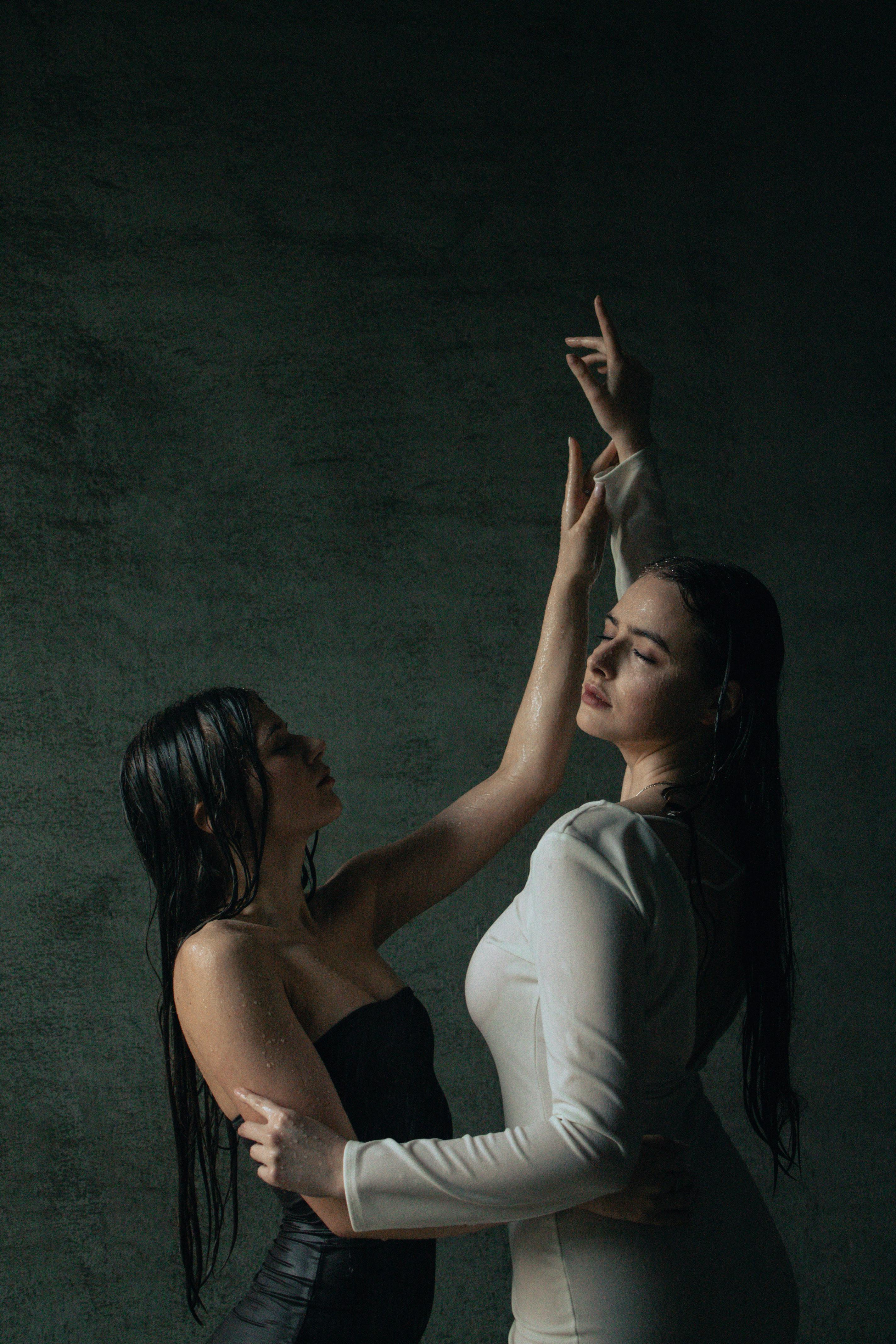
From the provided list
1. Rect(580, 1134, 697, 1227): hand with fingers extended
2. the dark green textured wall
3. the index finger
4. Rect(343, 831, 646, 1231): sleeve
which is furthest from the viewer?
the dark green textured wall

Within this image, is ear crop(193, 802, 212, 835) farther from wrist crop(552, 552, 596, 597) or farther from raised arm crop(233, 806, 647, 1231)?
wrist crop(552, 552, 596, 597)

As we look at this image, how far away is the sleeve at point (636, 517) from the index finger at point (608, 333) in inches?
6.8

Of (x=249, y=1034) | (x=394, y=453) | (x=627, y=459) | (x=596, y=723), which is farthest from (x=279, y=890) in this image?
(x=394, y=453)

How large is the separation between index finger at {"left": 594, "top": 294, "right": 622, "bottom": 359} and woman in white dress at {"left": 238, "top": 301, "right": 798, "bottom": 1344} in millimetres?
509

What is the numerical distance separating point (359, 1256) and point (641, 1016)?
1.75ft

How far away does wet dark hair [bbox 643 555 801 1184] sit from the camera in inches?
55.0

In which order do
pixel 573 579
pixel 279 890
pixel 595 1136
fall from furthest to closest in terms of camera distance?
pixel 573 579 → pixel 279 890 → pixel 595 1136

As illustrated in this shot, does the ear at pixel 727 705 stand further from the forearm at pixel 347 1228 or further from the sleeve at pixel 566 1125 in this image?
the forearm at pixel 347 1228

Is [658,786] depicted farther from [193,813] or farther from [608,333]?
[608,333]

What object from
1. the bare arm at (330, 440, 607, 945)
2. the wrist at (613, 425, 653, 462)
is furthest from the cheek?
the wrist at (613, 425, 653, 462)

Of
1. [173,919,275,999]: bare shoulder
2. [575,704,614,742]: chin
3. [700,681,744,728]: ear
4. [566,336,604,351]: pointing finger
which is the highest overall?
[566,336,604,351]: pointing finger

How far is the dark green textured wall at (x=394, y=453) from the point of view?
8.61ft

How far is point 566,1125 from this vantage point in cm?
116

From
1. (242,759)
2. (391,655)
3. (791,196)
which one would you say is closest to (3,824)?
(391,655)
